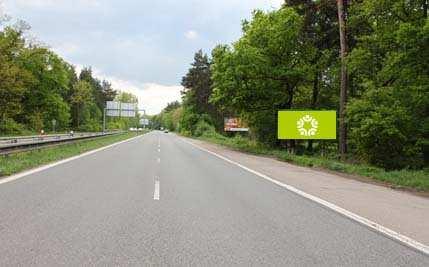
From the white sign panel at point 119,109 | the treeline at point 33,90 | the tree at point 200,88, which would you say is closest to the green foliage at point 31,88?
the treeline at point 33,90

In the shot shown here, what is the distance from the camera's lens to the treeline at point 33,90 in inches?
2402

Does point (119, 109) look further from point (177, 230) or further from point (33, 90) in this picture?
point (177, 230)

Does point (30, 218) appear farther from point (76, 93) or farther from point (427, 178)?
point (76, 93)

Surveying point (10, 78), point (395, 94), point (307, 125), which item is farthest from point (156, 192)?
point (10, 78)

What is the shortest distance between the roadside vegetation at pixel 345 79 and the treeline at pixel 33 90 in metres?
33.5

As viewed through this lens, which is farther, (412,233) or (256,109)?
(256,109)

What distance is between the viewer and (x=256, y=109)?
39.8 meters

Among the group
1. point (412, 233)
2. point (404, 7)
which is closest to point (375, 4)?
point (404, 7)

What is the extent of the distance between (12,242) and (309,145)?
3290 centimetres

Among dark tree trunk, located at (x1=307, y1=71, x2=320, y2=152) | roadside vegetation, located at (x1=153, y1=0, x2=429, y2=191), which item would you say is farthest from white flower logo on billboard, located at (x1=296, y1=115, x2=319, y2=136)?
dark tree trunk, located at (x1=307, y1=71, x2=320, y2=152)

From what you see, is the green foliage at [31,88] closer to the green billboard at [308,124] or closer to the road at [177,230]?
the green billboard at [308,124]

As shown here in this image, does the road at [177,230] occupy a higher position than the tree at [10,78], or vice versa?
the tree at [10,78]

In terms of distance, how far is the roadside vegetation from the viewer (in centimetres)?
2294

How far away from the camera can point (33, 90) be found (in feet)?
272
